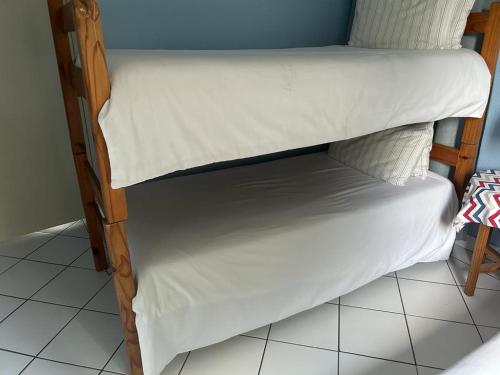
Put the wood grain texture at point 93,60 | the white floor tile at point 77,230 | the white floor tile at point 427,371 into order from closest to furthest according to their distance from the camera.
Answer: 1. the wood grain texture at point 93,60
2. the white floor tile at point 427,371
3. the white floor tile at point 77,230

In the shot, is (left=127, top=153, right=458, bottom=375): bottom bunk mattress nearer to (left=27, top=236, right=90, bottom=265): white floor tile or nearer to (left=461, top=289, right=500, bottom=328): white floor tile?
(left=461, top=289, right=500, bottom=328): white floor tile

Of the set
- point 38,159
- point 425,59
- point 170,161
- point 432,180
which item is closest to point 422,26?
point 425,59

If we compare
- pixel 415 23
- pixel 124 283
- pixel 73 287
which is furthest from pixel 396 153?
pixel 73 287

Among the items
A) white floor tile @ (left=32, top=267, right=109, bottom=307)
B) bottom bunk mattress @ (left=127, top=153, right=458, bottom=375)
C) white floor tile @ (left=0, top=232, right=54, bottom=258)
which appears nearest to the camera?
bottom bunk mattress @ (left=127, top=153, right=458, bottom=375)

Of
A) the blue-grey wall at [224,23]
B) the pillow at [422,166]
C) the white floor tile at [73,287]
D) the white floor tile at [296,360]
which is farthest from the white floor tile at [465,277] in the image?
the white floor tile at [73,287]

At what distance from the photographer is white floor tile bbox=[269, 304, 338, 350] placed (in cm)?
151

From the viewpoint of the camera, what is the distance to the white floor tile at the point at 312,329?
4.95 feet

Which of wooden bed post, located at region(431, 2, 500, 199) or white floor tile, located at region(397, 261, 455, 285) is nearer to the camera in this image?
wooden bed post, located at region(431, 2, 500, 199)

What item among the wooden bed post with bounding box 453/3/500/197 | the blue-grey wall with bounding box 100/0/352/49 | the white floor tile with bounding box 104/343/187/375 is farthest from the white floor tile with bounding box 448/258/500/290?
the blue-grey wall with bounding box 100/0/352/49

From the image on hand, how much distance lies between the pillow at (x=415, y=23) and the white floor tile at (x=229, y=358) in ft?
4.98

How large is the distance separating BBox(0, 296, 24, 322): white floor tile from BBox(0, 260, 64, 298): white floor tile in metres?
0.03

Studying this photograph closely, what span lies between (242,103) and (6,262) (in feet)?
5.83

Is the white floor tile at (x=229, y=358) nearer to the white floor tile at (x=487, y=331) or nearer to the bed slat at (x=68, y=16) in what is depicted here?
the white floor tile at (x=487, y=331)

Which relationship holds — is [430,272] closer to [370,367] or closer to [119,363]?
[370,367]
